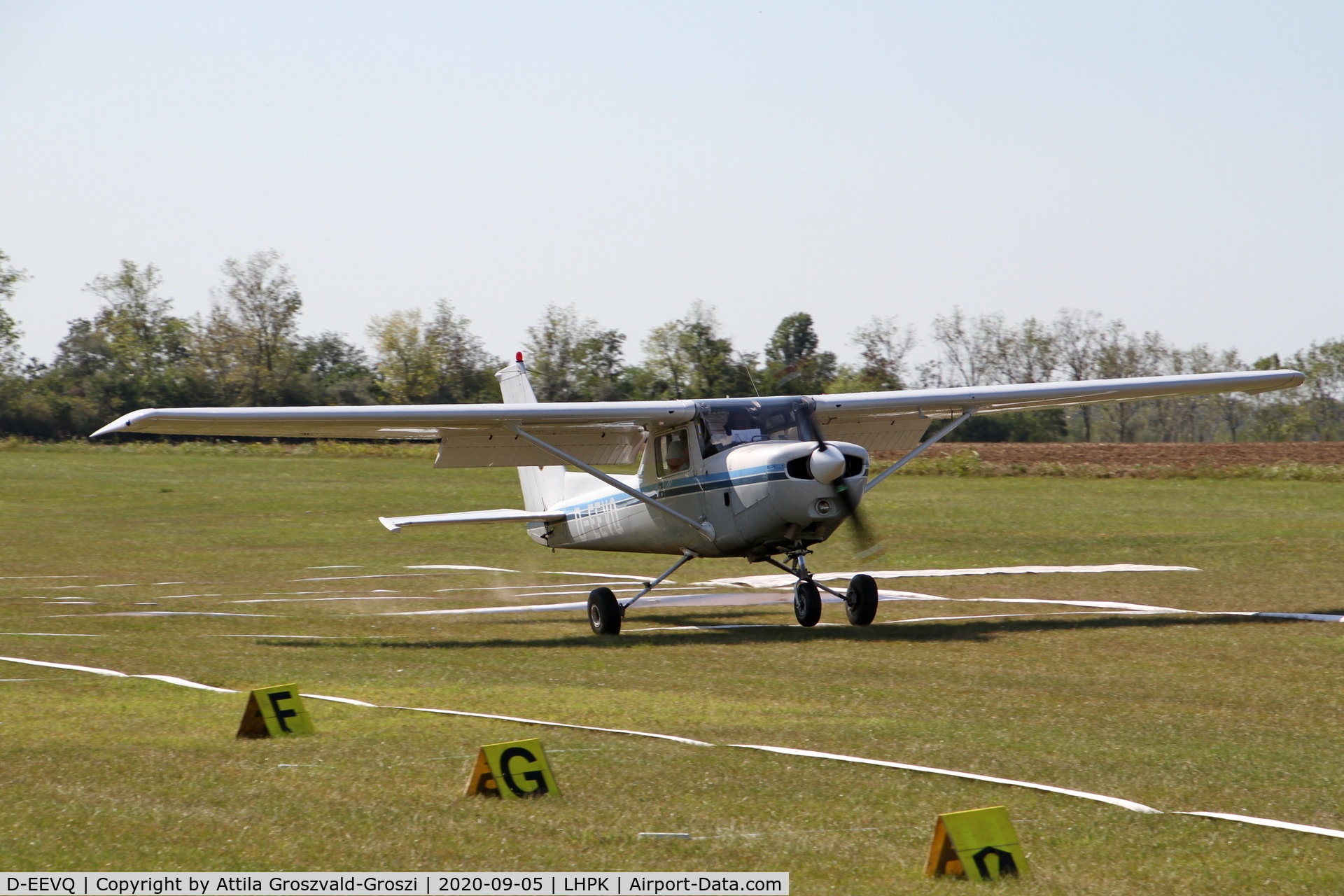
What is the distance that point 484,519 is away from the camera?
16.8m

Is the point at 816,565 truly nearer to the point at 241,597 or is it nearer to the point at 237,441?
the point at 241,597

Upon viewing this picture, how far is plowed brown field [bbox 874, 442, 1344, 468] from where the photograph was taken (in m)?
43.5

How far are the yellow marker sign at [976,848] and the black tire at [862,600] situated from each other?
338 inches

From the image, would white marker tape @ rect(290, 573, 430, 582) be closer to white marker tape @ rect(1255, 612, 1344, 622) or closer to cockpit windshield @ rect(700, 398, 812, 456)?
cockpit windshield @ rect(700, 398, 812, 456)

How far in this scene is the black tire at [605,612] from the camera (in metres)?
13.8

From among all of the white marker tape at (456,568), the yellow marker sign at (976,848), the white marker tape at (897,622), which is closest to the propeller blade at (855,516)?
the white marker tape at (897,622)

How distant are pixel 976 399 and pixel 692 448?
3989 mm

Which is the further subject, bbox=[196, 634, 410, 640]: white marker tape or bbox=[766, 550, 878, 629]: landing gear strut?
bbox=[766, 550, 878, 629]: landing gear strut

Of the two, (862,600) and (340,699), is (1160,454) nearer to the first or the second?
(862,600)

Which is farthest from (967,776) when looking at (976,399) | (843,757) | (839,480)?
(976,399)

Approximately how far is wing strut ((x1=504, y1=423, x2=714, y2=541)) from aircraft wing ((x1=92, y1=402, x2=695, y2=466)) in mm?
151

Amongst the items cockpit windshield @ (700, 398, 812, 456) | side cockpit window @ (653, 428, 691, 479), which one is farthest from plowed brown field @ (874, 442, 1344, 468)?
cockpit windshield @ (700, 398, 812, 456)

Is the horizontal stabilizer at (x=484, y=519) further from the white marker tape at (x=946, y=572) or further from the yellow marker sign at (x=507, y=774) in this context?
the yellow marker sign at (x=507, y=774)

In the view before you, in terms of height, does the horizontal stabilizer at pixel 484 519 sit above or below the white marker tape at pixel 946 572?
above
